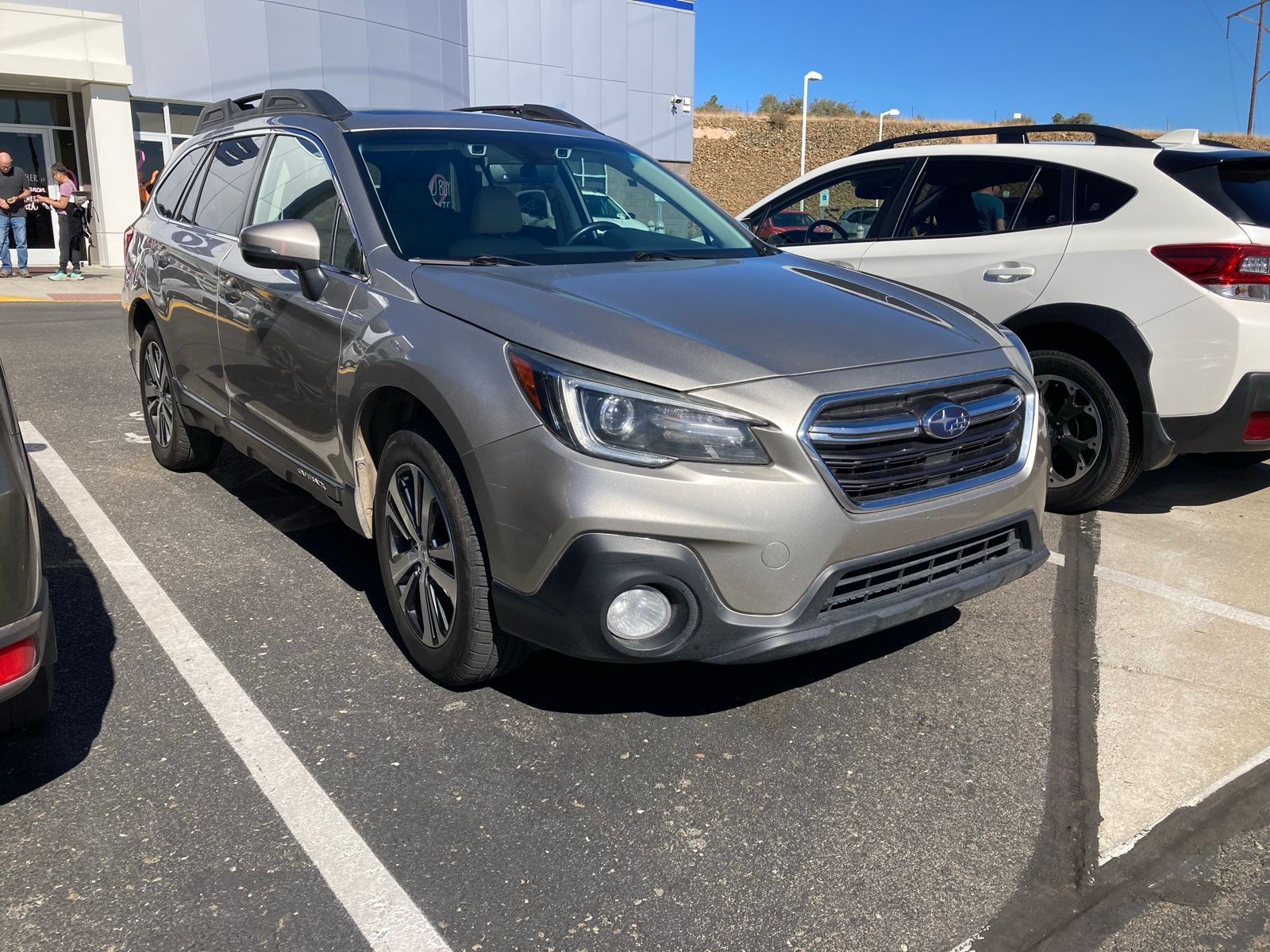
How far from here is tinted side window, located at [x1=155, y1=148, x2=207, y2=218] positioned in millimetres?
5344

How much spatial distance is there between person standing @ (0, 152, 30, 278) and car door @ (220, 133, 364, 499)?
47.6 ft

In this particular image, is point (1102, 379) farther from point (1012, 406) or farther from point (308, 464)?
point (308, 464)

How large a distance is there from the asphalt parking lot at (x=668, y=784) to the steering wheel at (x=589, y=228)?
1553mm

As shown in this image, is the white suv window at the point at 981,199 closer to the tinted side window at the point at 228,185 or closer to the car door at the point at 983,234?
the car door at the point at 983,234

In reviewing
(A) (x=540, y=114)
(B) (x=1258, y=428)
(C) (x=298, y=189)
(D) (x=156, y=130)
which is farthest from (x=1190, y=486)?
(D) (x=156, y=130)

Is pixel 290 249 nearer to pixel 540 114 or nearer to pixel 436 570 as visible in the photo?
pixel 436 570

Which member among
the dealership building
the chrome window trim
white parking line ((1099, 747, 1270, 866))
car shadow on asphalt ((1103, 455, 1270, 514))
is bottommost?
white parking line ((1099, 747, 1270, 866))

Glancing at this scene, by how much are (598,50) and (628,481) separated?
33.8 metres

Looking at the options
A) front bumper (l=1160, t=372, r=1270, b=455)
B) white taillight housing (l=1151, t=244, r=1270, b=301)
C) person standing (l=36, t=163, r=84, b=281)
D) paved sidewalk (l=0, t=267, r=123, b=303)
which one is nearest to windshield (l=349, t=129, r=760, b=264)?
white taillight housing (l=1151, t=244, r=1270, b=301)

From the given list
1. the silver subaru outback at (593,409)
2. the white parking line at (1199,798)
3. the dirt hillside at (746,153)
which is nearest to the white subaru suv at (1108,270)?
the silver subaru outback at (593,409)

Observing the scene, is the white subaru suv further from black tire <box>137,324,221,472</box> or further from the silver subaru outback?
black tire <box>137,324,221,472</box>

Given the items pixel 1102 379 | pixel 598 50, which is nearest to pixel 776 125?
pixel 598 50

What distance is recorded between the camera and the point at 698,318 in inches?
121

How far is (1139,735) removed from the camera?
319 centimetres
